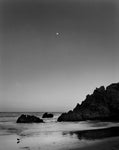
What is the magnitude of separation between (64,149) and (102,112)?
246 feet

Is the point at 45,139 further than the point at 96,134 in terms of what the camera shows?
No

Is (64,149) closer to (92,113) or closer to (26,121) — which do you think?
(26,121)

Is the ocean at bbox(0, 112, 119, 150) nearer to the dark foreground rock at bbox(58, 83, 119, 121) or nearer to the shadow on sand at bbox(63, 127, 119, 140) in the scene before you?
the shadow on sand at bbox(63, 127, 119, 140)

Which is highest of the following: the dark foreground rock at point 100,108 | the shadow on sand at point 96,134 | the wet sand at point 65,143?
the dark foreground rock at point 100,108

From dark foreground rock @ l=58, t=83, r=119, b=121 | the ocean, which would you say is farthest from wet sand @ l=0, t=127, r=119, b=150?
dark foreground rock @ l=58, t=83, r=119, b=121

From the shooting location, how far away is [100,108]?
95500 millimetres

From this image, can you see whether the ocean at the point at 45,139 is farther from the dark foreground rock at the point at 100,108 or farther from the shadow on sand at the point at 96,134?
the dark foreground rock at the point at 100,108

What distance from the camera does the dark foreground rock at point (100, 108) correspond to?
308 ft

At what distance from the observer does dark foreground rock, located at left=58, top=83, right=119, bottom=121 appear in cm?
9381

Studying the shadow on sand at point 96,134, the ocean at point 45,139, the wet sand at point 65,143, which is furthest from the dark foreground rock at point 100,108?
the wet sand at point 65,143

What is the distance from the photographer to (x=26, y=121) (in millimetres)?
83250

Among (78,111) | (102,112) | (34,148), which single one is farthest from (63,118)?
(34,148)

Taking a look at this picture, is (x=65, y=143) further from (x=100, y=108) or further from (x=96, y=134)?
(x=100, y=108)

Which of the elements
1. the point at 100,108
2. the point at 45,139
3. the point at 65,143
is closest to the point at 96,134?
the point at 45,139
